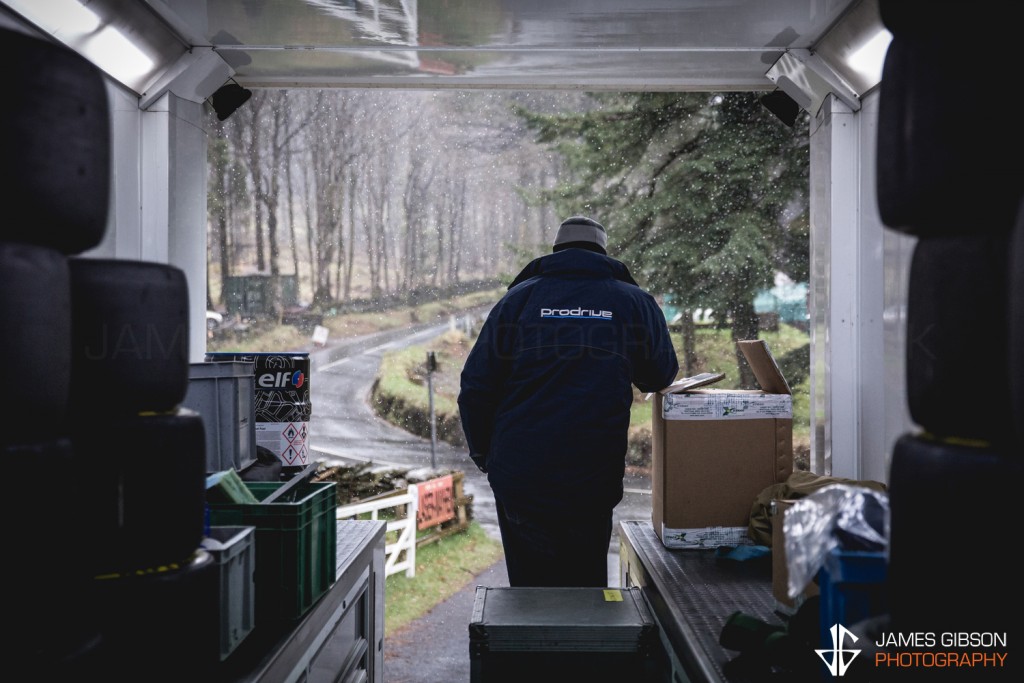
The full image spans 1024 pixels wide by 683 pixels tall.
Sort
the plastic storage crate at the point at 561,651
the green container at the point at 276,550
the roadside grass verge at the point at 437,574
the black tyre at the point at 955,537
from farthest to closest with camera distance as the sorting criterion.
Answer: the roadside grass verge at the point at 437,574 < the plastic storage crate at the point at 561,651 < the green container at the point at 276,550 < the black tyre at the point at 955,537

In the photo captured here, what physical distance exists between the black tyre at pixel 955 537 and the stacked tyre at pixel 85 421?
1060mm

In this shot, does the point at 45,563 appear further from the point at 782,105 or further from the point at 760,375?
the point at 782,105

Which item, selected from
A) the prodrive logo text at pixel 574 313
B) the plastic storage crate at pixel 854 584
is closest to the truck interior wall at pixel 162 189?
the prodrive logo text at pixel 574 313

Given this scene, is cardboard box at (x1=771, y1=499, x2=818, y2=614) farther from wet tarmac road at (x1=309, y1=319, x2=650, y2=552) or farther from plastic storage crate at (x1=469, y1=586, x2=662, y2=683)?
wet tarmac road at (x1=309, y1=319, x2=650, y2=552)

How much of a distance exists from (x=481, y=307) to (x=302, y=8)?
3291 mm

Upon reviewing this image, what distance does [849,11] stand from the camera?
98.6 inches

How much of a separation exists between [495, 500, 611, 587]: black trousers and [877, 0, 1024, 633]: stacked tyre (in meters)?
1.46

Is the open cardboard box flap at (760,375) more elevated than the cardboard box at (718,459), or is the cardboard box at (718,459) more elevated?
the open cardboard box flap at (760,375)

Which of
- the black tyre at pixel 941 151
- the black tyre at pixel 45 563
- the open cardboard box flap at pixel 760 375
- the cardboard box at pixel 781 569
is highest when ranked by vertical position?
the black tyre at pixel 941 151

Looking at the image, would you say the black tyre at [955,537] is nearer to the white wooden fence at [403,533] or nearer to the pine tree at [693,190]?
the white wooden fence at [403,533]

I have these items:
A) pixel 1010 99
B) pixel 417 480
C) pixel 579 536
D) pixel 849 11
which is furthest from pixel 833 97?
pixel 417 480

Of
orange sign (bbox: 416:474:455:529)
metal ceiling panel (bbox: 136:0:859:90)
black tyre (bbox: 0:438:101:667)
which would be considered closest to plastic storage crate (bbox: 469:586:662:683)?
black tyre (bbox: 0:438:101:667)

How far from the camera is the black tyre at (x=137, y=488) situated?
1152 mm

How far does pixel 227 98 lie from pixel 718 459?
2.42 meters
